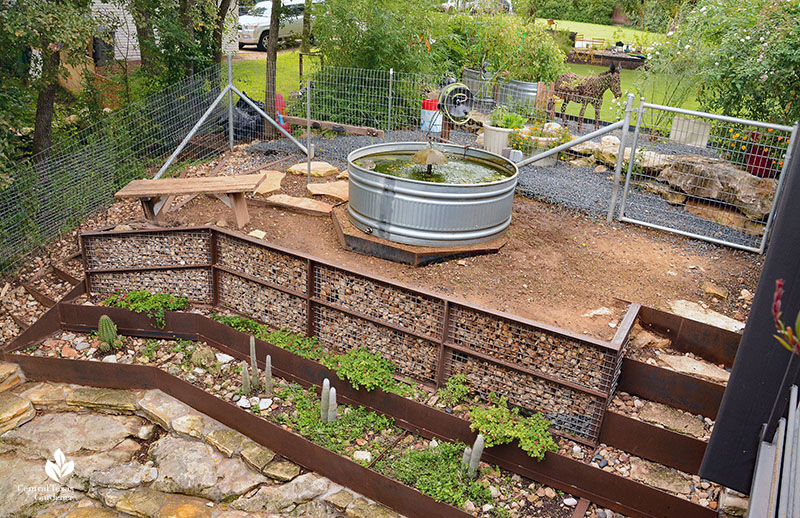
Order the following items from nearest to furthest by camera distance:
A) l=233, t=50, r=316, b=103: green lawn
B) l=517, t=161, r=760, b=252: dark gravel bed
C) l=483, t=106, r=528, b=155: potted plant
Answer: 1. l=517, t=161, r=760, b=252: dark gravel bed
2. l=483, t=106, r=528, b=155: potted plant
3. l=233, t=50, r=316, b=103: green lawn

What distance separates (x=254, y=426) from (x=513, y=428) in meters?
2.26

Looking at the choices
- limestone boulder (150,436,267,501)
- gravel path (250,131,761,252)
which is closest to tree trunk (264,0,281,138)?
gravel path (250,131,761,252)

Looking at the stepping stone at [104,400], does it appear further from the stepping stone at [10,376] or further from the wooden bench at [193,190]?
the wooden bench at [193,190]

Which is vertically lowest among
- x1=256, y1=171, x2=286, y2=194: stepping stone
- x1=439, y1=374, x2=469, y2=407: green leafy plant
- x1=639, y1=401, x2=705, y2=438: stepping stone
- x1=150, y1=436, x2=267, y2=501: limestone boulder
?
x1=150, y1=436, x2=267, y2=501: limestone boulder

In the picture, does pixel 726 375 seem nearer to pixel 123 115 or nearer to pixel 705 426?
pixel 705 426

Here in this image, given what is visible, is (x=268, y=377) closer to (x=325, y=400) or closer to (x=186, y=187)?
(x=325, y=400)

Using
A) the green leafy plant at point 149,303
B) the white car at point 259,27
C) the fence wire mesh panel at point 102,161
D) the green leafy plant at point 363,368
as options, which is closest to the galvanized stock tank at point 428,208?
the green leafy plant at point 363,368

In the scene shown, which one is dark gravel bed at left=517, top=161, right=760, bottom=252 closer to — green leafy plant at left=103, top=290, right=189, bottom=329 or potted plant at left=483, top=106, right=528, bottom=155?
potted plant at left=483, top=106, right=528, bottom=155

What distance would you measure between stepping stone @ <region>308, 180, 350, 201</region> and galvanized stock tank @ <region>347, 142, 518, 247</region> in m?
1.33

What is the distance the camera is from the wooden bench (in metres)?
7.23

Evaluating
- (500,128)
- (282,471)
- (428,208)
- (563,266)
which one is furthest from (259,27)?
(282,471)

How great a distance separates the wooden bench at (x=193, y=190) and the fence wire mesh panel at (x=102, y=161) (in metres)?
1.16


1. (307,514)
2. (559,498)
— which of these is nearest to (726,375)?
(559,498)

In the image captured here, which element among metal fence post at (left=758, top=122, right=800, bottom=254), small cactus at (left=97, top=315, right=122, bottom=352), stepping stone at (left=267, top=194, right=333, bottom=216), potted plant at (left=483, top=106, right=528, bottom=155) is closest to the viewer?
small cactus at (left=97, top=315, right=122, bottom=352)
